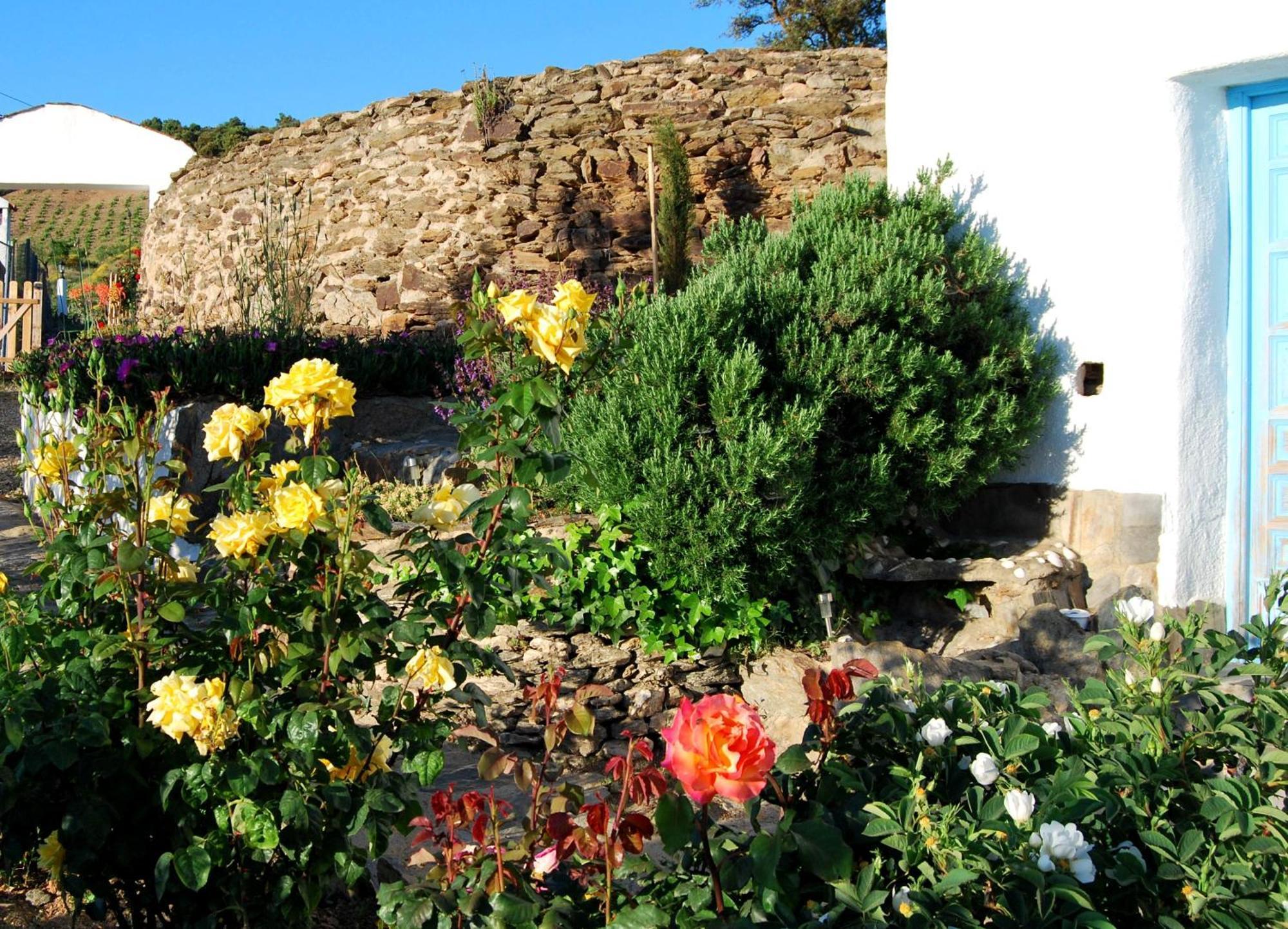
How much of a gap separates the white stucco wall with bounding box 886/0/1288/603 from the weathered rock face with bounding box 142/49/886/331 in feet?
16.8

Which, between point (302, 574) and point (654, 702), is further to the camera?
point (654, 702)

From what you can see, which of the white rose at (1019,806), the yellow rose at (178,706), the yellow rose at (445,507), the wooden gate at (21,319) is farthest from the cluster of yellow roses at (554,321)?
the wooden gate at (21,319)

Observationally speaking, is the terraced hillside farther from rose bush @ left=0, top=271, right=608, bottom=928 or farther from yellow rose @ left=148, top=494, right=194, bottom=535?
rose bush @ left=0, top=271, right=608, bottom=928

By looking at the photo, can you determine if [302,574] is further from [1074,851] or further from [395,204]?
[395,204]

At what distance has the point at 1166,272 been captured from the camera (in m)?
4.61

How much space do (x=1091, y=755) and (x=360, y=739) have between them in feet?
4.61

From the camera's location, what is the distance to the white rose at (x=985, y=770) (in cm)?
182

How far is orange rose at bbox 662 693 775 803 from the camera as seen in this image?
1.56m

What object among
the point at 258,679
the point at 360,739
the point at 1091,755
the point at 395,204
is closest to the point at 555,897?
the point at 360,739

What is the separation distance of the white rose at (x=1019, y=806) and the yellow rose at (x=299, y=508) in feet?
4.35

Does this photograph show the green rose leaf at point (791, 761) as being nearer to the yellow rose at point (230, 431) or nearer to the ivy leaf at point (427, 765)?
the ivy leaf at point (427, 765)

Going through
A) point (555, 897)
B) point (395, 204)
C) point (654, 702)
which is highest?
point (395, 204)

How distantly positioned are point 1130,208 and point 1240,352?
77cm

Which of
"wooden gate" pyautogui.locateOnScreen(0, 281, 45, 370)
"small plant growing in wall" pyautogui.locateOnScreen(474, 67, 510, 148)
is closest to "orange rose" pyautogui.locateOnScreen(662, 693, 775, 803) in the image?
"small plant growing in wall" pyautogui.locateOnScreen(474, 67, 510, 148)
